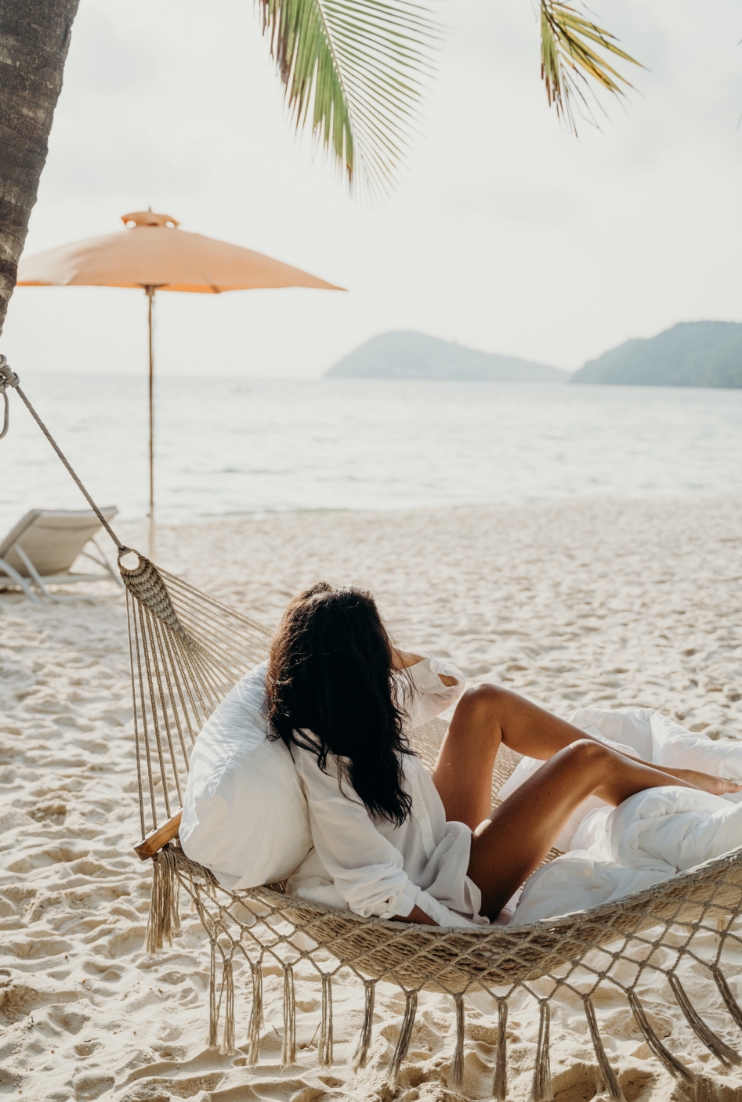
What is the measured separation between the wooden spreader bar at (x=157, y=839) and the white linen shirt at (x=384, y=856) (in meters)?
0.21

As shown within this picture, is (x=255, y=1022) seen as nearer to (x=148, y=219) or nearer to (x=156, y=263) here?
(x=156, y=263)

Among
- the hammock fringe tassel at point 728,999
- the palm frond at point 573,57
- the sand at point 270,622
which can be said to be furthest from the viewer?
the palm frond at point 573,57

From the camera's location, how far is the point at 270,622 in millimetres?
4539

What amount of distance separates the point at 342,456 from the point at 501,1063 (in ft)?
54.1

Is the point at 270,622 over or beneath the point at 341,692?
beneath

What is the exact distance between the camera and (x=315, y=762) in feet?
4.58

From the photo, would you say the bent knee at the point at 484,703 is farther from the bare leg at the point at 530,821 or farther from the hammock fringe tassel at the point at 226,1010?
the hammock fringe tassel at the point at 226,1010

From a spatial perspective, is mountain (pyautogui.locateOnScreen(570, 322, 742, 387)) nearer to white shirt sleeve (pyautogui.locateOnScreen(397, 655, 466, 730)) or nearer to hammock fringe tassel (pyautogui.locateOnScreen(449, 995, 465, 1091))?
white shirt sleeve (pyautogui.locateOnScreen(397, 655, 466, 730))

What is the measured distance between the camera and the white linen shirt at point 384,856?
4.37 feet

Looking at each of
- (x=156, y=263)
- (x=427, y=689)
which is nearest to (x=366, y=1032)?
(x=427, y=689)

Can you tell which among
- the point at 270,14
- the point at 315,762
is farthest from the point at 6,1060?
the point at 270,14

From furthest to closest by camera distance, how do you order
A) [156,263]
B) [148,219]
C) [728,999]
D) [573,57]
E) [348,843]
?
[148,219] < [156,263] < [573,57] < [348,843] < [728,999]

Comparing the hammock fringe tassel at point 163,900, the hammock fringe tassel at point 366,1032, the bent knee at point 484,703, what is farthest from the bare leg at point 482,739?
the hammock fringe tassel at point 163,900

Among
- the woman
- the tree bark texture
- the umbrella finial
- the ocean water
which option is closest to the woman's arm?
the woman
